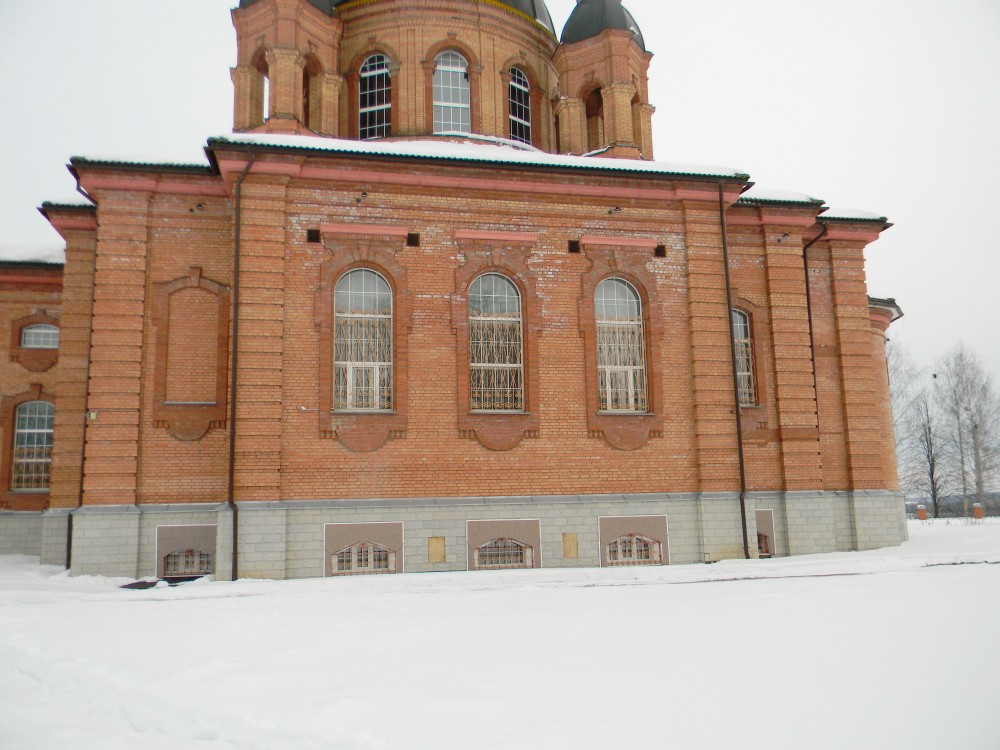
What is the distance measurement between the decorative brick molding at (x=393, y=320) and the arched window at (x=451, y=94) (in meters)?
5.22

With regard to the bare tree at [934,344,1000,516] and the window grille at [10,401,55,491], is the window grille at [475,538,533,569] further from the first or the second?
the bare tree at [934,344,1000,516]

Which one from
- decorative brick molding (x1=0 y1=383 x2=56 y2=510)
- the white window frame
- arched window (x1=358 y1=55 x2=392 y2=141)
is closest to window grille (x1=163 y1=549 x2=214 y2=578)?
the white window frame

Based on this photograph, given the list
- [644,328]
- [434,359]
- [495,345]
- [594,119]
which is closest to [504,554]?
[434,359]

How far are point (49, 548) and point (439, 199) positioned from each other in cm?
1065

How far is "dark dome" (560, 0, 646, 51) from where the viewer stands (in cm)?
1966

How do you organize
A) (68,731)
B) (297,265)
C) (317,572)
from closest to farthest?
(68,731)
(317,572)
(297,265)

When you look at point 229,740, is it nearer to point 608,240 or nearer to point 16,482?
point 608,240

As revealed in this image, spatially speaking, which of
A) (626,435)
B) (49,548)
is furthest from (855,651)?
(49,548)

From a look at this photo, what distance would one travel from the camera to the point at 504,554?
14641 millimetres

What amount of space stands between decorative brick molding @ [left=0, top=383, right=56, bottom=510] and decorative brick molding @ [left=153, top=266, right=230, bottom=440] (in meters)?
6.78

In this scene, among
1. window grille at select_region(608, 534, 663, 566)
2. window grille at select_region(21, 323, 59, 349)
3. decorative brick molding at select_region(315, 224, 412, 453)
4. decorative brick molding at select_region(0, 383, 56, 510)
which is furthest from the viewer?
window grille at select_region(21, 323, 59, 349)

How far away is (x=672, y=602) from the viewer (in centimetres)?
999

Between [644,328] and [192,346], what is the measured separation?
8.99 m

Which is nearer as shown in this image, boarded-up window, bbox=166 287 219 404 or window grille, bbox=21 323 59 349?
boarded-up window, bbox=166 287 219 404
